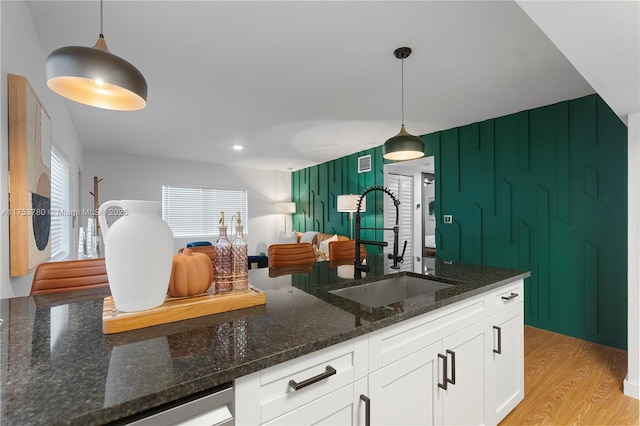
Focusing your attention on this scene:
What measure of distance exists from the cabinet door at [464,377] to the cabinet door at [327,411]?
51 centimetres

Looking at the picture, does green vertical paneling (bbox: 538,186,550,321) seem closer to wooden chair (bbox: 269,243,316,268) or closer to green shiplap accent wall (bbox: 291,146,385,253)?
green shiplap accent wall (bbox: 291,146,385,253)

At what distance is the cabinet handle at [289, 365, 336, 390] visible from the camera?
0.76m

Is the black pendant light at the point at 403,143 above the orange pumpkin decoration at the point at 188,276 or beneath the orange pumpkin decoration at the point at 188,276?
above

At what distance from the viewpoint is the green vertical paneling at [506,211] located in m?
3.31

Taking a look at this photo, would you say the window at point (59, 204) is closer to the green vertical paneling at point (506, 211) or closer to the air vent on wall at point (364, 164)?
the air vent on wall at point (364, 164)

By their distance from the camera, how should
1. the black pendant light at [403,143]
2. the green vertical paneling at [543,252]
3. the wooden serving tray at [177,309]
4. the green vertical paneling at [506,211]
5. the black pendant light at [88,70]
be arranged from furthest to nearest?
1. the green vertical paneling at [506,211]
2. the green vertical paneling at [543,252]
3. the black pendant light at [403,143]
4. the black pendant light at [88,70]
5. the wooden serving tray at [177,309]

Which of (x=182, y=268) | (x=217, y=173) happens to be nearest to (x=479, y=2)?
(x=182, y=268)

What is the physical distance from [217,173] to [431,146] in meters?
4.48

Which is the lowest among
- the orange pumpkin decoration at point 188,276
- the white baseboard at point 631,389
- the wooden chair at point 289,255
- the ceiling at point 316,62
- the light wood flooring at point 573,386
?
the light wood flooring at point 573,386

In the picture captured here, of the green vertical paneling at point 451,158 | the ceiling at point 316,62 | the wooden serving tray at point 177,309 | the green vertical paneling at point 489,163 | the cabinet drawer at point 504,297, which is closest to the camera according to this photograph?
the wooden serving tray at point 177,309

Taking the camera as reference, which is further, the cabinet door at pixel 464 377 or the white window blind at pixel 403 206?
the white window blind at pixel 403 206

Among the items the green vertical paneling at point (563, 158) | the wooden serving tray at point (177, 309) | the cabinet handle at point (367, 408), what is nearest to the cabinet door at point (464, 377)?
the cabinet handle at point (367, 408)

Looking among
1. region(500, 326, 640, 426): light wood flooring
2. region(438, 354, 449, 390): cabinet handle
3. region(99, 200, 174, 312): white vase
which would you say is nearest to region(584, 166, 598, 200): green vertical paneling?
region(500, 326, 640, 426): light wood flooring

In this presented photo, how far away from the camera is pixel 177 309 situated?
35.6 inches
